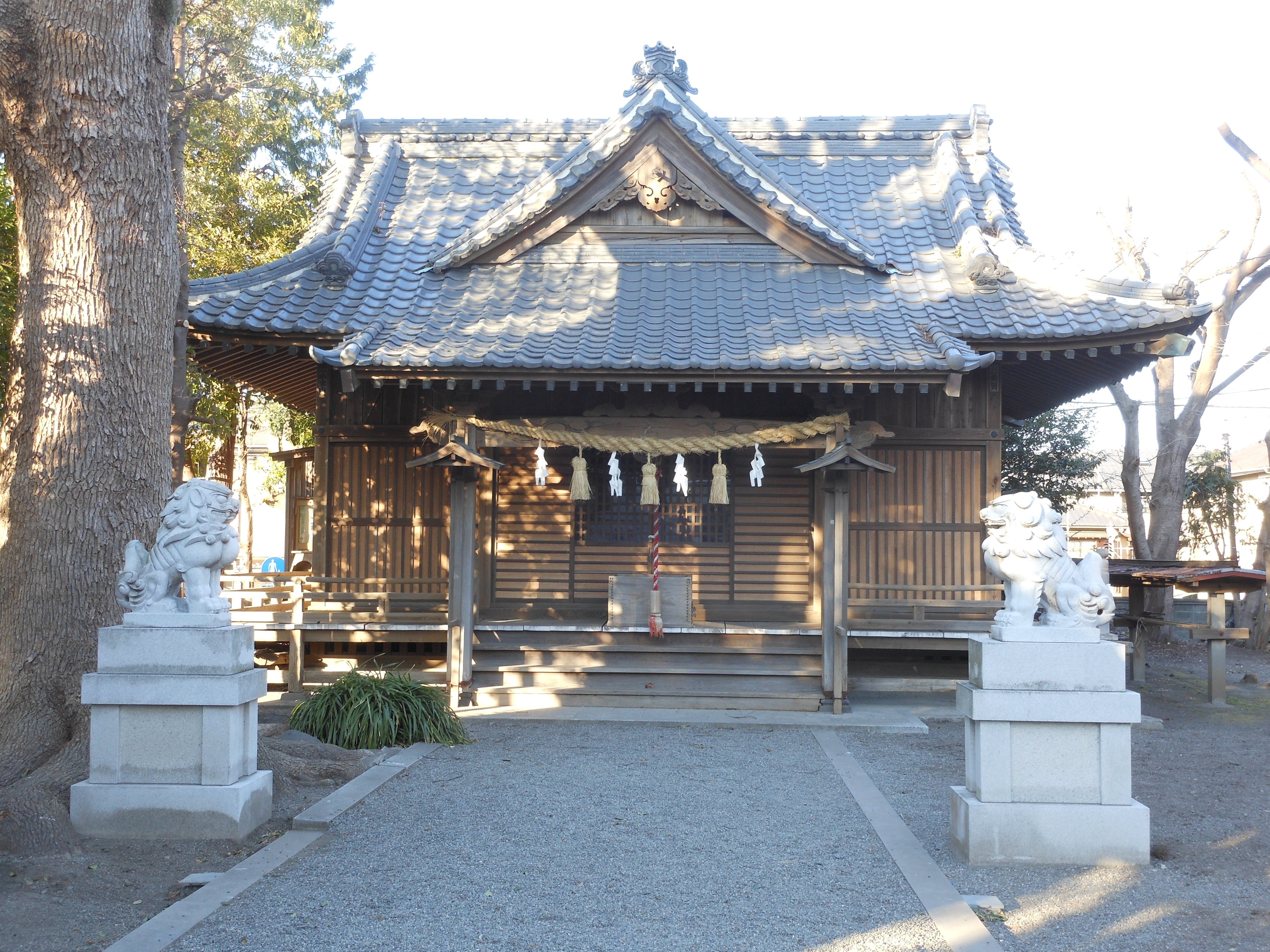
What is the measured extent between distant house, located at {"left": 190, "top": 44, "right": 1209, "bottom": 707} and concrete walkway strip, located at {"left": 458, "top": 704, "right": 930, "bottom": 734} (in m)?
0.22

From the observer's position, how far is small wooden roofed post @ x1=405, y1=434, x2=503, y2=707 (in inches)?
412

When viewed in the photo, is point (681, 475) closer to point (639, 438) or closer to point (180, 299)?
point (639, 438)

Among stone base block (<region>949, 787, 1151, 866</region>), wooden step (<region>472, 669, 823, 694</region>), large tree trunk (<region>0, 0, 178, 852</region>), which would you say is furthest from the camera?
A: wooden step (<region>472, 669, 823, 694</region>)

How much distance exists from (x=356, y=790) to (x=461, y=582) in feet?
12.1

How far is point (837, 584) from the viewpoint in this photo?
34.3 ft

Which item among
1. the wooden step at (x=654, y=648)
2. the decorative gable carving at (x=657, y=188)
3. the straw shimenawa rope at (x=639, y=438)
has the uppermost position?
the decorative gable carving at (x=657, y=188)

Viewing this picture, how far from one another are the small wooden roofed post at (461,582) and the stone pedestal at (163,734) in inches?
177

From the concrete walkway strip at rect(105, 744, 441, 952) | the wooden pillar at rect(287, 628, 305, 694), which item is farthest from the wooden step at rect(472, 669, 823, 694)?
the concrete walkway strip at rect(105, 744, 441, 952)

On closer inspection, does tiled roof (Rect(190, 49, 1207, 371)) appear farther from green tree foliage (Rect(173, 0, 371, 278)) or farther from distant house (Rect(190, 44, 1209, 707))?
green tree foliage (Rect(173, 0, 371, 278))

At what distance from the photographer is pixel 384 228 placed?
44.2 ft

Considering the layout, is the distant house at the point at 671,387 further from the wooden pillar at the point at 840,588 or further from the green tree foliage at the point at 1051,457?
the green tree foliage at the point at 1051,457

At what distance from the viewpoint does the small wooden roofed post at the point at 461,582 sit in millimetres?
10469

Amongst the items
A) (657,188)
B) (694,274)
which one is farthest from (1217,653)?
(657,188)

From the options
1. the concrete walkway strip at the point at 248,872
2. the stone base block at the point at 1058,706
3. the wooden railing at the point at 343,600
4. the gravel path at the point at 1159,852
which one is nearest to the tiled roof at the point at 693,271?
the wooden railing at the point at 343,600
